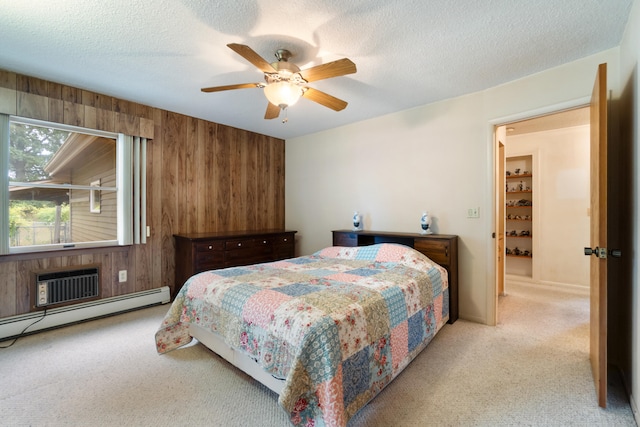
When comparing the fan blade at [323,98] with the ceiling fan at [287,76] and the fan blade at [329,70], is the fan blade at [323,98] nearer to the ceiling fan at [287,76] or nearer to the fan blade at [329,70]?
the ceiling fan at [287,76]

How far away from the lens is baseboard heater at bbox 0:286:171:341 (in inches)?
100

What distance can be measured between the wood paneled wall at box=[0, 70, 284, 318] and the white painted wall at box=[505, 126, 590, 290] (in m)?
4.15

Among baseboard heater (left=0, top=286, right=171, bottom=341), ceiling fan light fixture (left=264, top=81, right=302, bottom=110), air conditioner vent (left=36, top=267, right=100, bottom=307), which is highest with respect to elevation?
ceiling fan light fixture (left=264, top=81, right=302, bottom=110)

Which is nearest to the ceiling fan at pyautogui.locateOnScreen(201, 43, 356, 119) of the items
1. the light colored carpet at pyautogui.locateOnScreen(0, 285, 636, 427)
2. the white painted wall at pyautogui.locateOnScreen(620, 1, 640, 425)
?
the white painted wall at pyautogui.locateOnScreen(620, 1, 640, 425)

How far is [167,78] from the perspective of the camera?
104 inches

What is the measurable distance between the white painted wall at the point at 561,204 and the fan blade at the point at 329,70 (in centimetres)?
410

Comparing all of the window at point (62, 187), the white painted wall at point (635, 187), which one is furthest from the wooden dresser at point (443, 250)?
the window at point (62, 187)

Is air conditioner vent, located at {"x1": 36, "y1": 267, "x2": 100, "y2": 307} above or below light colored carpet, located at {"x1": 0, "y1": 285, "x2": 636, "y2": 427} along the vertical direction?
above

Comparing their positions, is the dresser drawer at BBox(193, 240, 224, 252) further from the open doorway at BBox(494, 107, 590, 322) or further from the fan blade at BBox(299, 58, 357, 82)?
the open doorway at BBox(494, 107, 590, 322)

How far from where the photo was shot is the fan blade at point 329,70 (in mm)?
1854

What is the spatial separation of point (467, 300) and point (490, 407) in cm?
147

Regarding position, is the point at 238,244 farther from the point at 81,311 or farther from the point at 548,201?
the point at 548,201

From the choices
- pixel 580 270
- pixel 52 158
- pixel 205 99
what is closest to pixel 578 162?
pixel 580 270

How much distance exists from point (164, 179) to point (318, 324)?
304 centimetres
